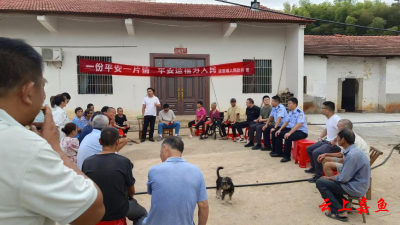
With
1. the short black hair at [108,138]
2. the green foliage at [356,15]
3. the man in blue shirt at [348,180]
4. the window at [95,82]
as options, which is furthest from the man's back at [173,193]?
the green foliage at [356,15]

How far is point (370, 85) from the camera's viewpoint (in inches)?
557

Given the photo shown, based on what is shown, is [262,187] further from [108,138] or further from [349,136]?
[108,138]

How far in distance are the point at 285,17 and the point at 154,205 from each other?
10.4 m

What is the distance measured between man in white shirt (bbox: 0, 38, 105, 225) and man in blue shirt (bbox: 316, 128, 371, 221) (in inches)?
126

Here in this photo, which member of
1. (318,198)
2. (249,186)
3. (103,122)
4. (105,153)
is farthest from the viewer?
(249,186)

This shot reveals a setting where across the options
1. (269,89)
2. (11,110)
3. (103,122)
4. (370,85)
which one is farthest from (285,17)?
Result: (11,110)

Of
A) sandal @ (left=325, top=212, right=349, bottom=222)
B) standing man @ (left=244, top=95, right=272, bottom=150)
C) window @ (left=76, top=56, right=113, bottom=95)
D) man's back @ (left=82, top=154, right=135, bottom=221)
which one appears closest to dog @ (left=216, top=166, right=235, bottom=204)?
sandal @ (left=325, top=212, right=349, bottom=222)

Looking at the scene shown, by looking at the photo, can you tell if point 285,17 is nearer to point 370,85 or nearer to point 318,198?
point 370,85

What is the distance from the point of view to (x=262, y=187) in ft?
14.4

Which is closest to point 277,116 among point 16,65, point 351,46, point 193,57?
point 193,57

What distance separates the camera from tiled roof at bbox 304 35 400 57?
43.1ft

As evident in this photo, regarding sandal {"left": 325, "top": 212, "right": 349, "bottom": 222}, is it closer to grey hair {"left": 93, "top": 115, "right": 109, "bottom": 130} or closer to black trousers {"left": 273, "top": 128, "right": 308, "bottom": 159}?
black trousers {"left": 273, "top": 128, "right": 308, "bottom": 159}

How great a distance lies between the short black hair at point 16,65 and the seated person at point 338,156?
390cm

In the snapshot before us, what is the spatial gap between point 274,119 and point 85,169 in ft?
18.0
